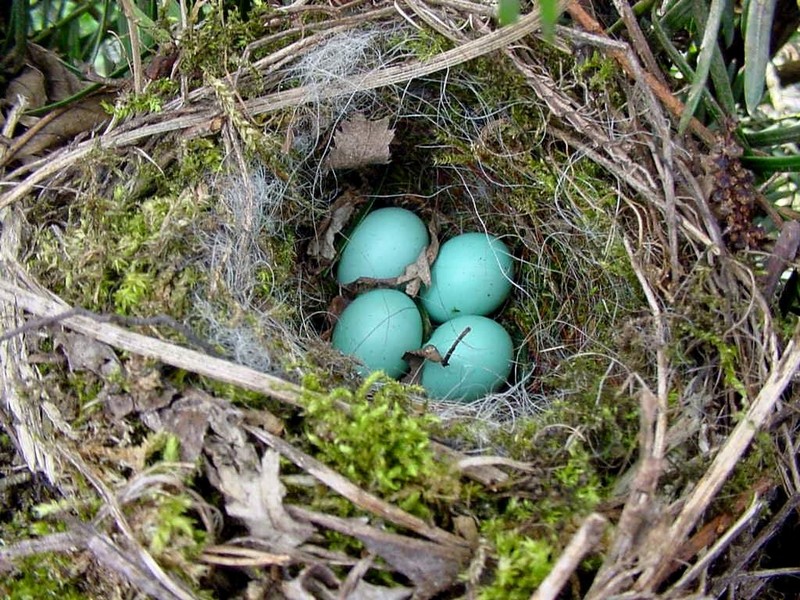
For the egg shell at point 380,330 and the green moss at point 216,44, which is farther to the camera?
the egg shell at point 380,330

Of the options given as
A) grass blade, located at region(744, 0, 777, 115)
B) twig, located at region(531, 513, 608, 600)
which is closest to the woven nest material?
twig, located at region(531, 513, 608, 600)

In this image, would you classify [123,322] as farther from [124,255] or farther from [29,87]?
[29,87]

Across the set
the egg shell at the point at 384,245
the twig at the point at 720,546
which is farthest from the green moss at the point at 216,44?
the twig at the point at 720,546

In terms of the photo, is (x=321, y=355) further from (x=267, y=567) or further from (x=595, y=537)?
(x=595, y=537)

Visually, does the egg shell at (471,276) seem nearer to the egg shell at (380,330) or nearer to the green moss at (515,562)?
the egg shell at (380,330)

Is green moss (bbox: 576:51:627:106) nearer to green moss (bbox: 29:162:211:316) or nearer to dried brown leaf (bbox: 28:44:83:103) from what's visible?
green moss (bbox: 29:162:211:316)
